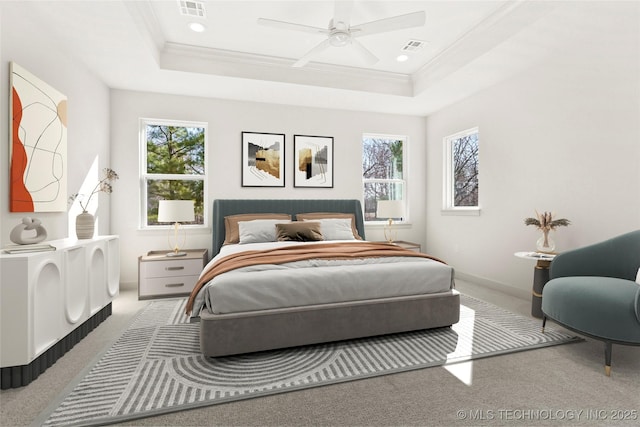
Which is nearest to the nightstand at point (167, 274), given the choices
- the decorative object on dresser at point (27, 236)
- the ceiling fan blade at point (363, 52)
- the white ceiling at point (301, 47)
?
the decorative object on dresser at point (27, 236)

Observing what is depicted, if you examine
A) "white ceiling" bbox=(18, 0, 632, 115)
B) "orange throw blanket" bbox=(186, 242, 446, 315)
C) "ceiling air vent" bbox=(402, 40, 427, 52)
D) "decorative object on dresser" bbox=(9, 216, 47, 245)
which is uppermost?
"ceiling air vent" bbox=(402, 40, 427, 52)

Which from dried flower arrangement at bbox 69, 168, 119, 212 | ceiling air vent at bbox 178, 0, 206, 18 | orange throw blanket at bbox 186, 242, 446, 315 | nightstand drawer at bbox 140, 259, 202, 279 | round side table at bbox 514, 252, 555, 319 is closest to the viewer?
orange throw blanket at bbox 186, 242, 446, 315

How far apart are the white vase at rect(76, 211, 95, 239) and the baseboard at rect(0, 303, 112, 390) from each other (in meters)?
0.72

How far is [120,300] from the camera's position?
3.68m

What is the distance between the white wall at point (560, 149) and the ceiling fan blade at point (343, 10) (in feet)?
6.15

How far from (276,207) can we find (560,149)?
11.1 ft

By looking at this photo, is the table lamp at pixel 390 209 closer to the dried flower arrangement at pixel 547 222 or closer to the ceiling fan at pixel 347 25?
the dried flower arrangement at pixel 547 222

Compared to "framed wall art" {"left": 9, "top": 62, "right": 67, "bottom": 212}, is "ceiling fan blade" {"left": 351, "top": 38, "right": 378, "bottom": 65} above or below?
above

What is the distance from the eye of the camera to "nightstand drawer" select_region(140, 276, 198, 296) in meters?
3.69

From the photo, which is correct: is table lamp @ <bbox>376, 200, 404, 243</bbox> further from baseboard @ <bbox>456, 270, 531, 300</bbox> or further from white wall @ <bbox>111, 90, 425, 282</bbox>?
baseboard @ <bbox>456, 270, 531, 300</bbox>

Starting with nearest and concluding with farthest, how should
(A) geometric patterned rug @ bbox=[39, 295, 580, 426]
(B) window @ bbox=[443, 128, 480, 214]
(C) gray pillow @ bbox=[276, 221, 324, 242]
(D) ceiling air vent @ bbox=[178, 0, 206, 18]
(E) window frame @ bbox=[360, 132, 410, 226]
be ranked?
(A) geometric patterned rug @ bbox=[39, 295, 580, 426] → (D) ceiling air vent @ bbox=[178, 0, 206, 18] → (C) gray pillow @ bbox=[276, 221, 324, 242] → (B) window @ bbox=[443, 128, 480, 214] → (E) window frame @ bbox=[360, 132, 410, 226]

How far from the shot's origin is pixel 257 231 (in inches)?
158

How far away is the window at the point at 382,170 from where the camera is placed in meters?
5.26

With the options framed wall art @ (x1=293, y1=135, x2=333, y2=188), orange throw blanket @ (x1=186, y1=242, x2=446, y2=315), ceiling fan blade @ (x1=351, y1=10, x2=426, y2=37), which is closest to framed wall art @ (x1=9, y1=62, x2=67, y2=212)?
orange throw blanket @ (x1=186, y1=242, x2=446, y2=315)
